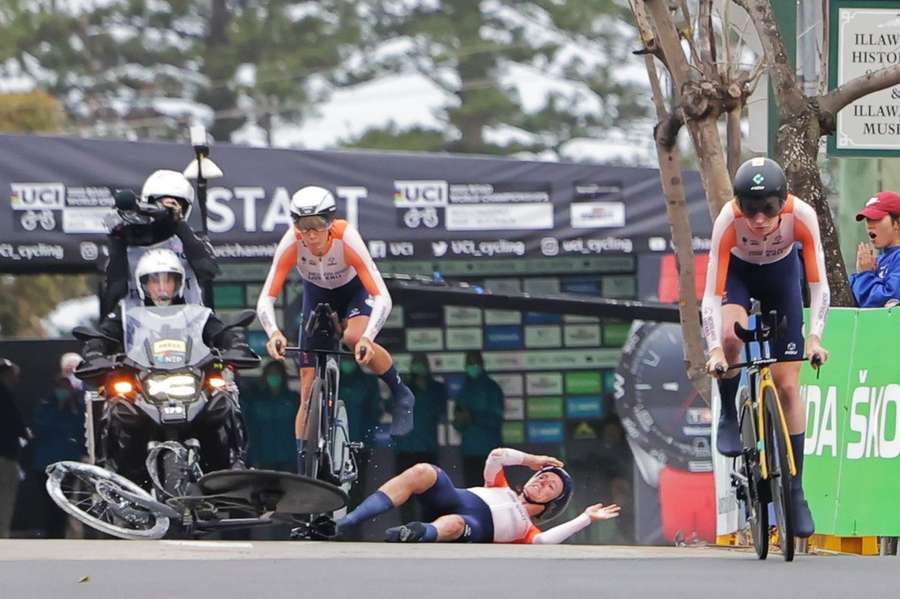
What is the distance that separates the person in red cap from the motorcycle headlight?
12.9ft

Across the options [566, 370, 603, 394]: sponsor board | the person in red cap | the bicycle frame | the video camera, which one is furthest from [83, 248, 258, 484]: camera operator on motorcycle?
[566, 370, 603, 394]: sponsor board

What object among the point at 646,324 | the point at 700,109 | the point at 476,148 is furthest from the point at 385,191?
the point at 476,148

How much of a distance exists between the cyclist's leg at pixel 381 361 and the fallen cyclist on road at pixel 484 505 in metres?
0.43

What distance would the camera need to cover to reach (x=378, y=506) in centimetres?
1338

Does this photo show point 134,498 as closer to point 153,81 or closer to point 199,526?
point 199,526

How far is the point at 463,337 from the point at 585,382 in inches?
47.6

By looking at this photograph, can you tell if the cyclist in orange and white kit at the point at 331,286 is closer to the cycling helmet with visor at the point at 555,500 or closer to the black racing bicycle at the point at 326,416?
the black racing bicycle at the point at 326,416

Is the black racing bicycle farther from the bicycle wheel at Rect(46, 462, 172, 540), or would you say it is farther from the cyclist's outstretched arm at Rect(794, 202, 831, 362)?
the cyclist's outstretched arm at Rect(794, 202, 831, 362)

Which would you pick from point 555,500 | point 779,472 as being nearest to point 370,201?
point 555,500

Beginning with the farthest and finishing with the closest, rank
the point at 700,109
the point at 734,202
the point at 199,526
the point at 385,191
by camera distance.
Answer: the point at 385,191
the point at 700,109
the point at 199,526
the point at 734,202

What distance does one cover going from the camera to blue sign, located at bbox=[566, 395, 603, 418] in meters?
20.8

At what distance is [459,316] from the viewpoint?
815 inches

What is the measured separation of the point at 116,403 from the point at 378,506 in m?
1.67

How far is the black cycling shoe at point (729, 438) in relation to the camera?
11070 mm
